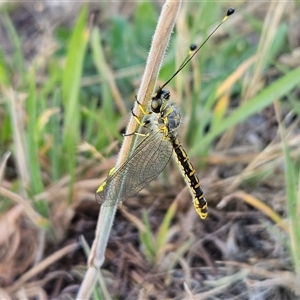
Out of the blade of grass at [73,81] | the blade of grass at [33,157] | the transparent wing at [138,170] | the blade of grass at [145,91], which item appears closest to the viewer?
the blade of grass at [145,91]

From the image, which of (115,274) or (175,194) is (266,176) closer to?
(175,194)

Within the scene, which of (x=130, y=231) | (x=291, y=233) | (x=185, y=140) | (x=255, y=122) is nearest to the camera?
(x=291, y=233)

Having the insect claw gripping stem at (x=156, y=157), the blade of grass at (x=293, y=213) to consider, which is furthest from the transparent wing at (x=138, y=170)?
the blade of grass at (x=293, y=213)

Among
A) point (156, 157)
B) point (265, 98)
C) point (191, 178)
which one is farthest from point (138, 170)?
point (265, 98)

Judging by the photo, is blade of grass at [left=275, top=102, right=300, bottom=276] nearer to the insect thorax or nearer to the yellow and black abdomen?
the yellow and black abdomen

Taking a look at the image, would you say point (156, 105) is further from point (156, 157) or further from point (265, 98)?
point (265, 98)

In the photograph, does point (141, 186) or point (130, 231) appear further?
point (130, 231)

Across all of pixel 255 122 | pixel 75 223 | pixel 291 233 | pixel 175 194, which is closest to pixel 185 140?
pixel 175 194

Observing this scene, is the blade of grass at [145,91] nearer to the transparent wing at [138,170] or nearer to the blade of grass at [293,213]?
the transparent wing at [138,170]
